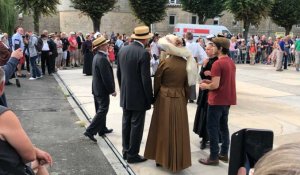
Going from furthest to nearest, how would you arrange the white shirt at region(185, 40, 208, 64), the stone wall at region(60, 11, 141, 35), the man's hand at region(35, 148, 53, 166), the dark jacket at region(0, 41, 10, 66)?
1. the stone wall at region(60, 11, 141, 35)
2. the white shirt at region(185, 40, 208, 64)
3. the dark jacket at region(0, 41, 10, 66)
4. the man's hand at region(35, 148, 53, 166)

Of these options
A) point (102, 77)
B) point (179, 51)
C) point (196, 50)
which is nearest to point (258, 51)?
point (196, 50)

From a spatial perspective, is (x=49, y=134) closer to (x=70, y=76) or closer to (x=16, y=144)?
(x=16, y=144)

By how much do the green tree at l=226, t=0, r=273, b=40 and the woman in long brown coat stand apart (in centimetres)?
2683

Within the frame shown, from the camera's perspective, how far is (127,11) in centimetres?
4388

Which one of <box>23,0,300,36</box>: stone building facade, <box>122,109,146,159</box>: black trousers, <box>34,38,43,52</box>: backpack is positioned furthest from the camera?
<box>23,0,300,36</box>: stone building facade

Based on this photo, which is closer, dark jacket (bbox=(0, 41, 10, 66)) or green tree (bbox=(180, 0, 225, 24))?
dark jacket (bbox=(0, 41, 10, 66))

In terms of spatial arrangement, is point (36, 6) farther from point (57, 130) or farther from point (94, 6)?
point (57, 130)

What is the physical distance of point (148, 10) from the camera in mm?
36156

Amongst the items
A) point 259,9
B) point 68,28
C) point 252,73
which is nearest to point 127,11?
point 68,28

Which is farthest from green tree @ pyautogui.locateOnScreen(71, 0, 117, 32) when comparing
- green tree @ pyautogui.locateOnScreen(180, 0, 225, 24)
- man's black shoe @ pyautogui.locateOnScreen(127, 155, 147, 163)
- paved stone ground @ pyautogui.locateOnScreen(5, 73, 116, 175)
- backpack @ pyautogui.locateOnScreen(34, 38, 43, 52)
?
man's black shoe @ pyautogui.locateOnScreen(127, 155, 147, 163)

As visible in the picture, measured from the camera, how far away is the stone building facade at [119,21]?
42219 mm

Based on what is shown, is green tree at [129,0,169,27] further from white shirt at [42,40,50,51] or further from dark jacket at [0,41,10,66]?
dark jacket at [0,41,10,66]

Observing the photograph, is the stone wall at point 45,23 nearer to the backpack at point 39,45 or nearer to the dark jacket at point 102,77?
the backpack at point 39,45

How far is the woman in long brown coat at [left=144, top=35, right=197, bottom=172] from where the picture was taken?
4969 millimetres
